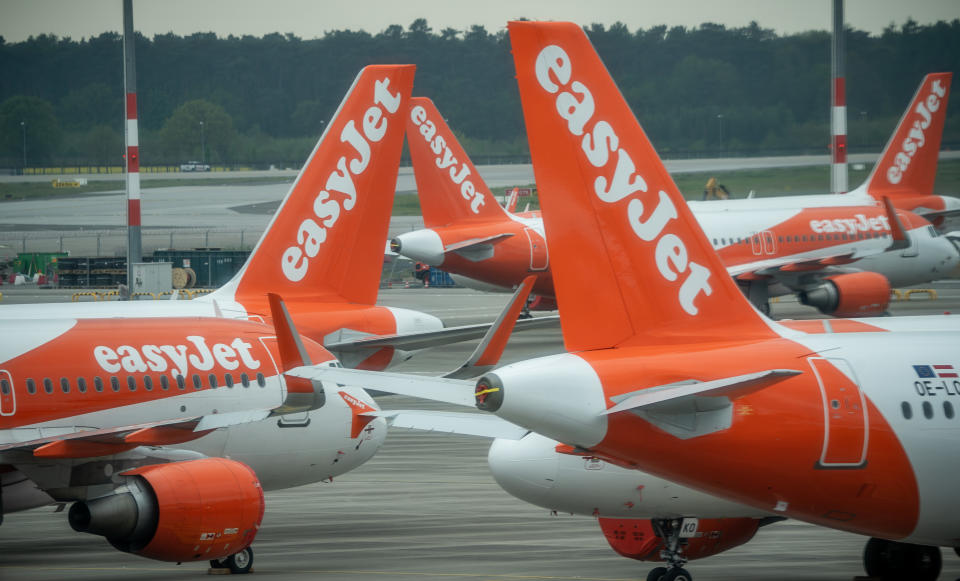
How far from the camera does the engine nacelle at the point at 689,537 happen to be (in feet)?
46.4

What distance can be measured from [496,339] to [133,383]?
14.1ft

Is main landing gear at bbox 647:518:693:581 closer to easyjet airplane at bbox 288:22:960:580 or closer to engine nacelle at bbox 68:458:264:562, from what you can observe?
easyjet airplane at bbox 288:22:960:580

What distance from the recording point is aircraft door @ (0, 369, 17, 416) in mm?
14617

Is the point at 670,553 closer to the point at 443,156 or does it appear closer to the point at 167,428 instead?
the point at 167,428

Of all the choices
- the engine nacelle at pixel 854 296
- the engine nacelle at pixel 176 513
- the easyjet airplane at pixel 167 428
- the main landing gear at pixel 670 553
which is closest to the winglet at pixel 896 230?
the engine nacelle at pixel 854 296

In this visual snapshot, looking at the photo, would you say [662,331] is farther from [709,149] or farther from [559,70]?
[709,149]

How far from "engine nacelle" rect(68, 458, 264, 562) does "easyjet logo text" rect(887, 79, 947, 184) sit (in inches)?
1587

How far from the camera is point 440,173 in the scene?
142 feet

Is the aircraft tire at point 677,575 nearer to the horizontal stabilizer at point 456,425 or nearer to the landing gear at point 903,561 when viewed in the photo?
the horizontal stabilizer at point 456,425

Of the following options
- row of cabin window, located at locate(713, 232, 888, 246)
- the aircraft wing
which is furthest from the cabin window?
row of cabin window, located at locate(713, 232, 888, 246)

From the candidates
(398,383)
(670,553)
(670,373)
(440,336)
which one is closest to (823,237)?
(440,336)

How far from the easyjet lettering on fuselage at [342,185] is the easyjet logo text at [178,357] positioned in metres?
6.51

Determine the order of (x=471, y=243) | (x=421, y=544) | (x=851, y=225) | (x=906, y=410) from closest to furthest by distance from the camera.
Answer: (x=906, y=410)
(x=421, y=544)
(x=471, y=243)
(x=851, y=225)

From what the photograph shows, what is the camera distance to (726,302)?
480 inches
